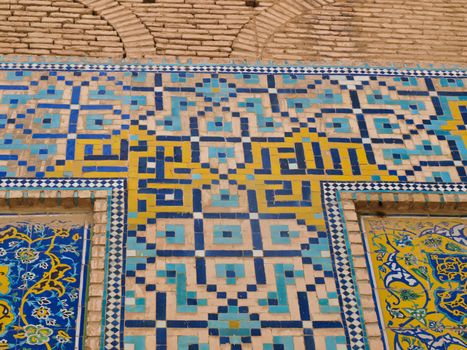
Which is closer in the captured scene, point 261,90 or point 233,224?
point 233,224

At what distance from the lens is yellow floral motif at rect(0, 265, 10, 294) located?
154 inches

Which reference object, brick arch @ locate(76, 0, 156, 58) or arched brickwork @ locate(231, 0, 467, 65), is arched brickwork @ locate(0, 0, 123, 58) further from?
arched brickwork @ locate(231, 0, 467, 65)

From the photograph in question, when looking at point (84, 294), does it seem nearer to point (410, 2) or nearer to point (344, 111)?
point (344, 111)

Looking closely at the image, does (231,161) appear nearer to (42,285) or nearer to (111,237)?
(111,237)

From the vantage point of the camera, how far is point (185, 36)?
16.4 feet

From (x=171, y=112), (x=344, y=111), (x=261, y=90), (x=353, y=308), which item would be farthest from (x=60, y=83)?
(x=353, y=308)

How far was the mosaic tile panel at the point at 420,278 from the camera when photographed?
12.8 ft

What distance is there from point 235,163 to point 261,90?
1.53 feet

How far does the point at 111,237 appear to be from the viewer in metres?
4.04

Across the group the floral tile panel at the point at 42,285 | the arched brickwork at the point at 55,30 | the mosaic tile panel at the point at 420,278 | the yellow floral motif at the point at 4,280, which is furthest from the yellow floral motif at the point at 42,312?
the arched brickwork at the point at 55,30

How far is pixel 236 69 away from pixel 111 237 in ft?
3.64

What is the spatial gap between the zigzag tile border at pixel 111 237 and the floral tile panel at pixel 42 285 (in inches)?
3.8

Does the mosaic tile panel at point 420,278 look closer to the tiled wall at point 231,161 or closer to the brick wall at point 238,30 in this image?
the tiled wall at point 231,161

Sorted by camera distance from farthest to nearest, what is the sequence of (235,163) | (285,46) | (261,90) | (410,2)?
(410,2), (285,46), (261,90), (235,163)
